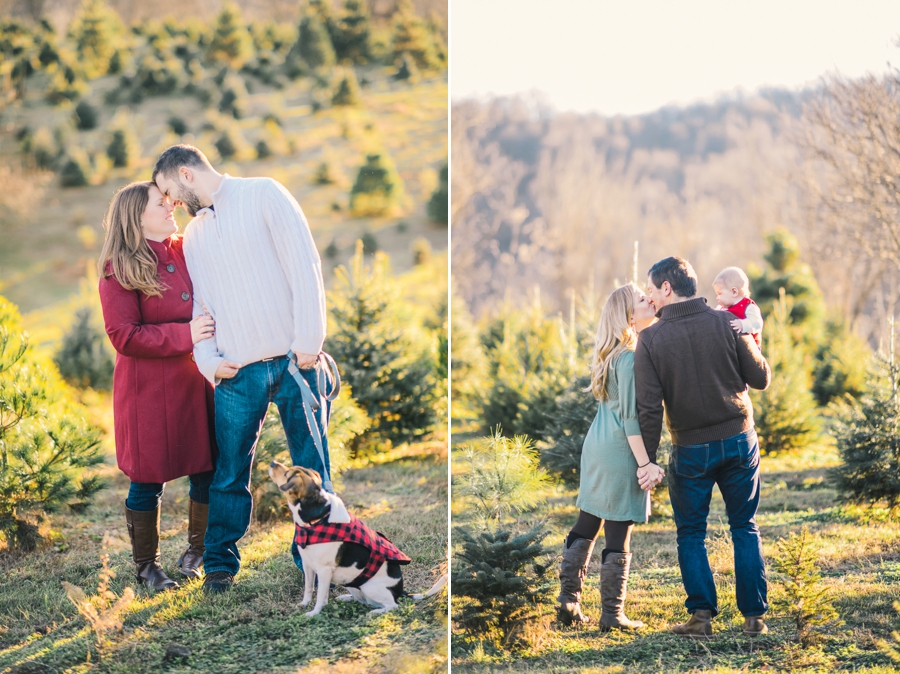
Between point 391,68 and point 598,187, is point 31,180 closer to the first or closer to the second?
point 391,68

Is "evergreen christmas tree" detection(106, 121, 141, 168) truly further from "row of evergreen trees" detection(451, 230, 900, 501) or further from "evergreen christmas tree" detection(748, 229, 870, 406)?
"evergreen christmas tree" detection(748, 229, 870, 406)

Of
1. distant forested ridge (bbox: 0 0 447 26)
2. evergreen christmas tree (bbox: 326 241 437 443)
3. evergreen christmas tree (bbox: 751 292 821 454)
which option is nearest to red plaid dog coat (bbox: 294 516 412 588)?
evergreen christmas tree (bbox: 326 241 437 443)

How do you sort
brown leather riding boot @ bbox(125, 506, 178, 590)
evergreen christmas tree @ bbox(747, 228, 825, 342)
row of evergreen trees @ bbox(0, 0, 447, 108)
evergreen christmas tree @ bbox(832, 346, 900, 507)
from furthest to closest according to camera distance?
row of evergreen trees @ bbox(0, 0, 447, 108) → evergreen christmas tree @ bbox(747, 228, 825, 342) → evergreen christmas tree @ bbox(832, 346, 900, 507) → brown leather riding boot @ bbox(125, 506, 178, 590)

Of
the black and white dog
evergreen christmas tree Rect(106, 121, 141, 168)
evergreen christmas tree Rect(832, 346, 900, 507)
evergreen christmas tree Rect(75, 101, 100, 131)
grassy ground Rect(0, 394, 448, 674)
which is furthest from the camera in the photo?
evergreen christmas tree Rect(75, 101, 100, 131)

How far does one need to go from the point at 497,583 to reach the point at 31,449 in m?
2.80

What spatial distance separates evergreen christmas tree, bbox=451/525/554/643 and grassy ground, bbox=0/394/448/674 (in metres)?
0.16

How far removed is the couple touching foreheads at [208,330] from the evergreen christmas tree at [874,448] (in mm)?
3965

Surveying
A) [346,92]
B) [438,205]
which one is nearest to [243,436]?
[438,205]

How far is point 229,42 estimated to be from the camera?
31016mm

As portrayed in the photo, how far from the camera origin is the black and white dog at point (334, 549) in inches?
126

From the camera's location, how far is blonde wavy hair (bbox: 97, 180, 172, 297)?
3490 millimetres

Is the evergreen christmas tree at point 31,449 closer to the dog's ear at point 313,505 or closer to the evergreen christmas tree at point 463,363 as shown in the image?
the dog's ear at point 313,505

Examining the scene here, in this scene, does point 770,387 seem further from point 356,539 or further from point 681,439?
point 356,539

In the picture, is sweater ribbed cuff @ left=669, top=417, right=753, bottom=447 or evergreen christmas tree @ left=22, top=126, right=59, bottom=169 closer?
sweater ribbed cuff @ left=669, top=417, right=753, bottom=447
